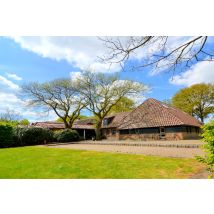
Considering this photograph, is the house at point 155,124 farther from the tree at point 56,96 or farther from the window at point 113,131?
the tree at point 56,96

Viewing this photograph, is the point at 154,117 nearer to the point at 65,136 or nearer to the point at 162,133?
the point at 162,133

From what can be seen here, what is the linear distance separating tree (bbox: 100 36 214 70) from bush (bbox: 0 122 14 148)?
1607 cm

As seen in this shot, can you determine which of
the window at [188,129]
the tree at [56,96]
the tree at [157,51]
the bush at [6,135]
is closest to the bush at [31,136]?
the bush at [6,135]

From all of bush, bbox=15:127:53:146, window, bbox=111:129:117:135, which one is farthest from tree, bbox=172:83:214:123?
bush, bbox=15:127:53:146

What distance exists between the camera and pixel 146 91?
26844 millimetres

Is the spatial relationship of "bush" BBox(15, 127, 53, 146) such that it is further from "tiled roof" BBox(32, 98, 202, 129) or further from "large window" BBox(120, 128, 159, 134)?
"tiled roof" BBox(32, 98, 202, 129)

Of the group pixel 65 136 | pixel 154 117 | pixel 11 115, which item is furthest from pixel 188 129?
pixel 11 115

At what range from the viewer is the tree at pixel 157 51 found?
574cm

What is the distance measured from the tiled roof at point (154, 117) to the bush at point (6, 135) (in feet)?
42.7

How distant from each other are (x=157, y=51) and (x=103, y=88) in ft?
70.7
